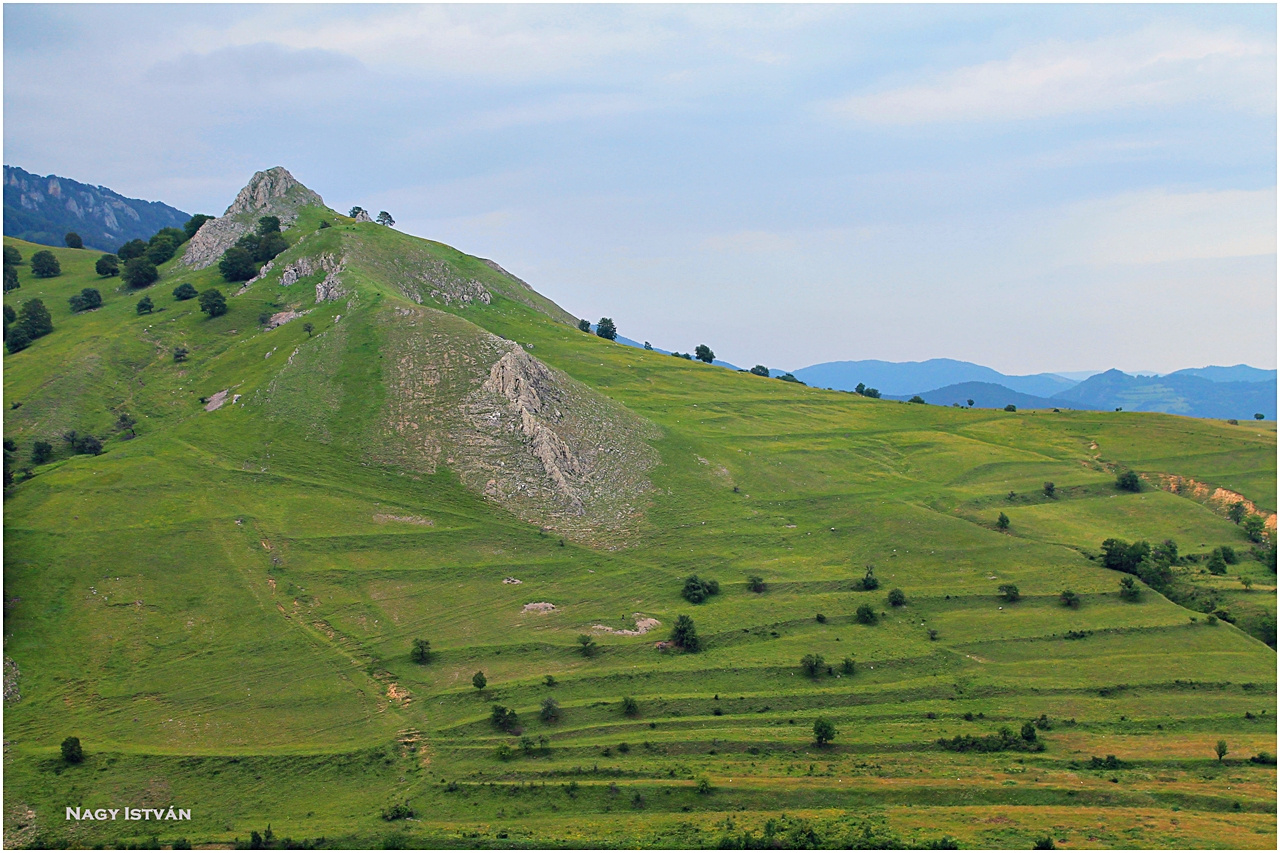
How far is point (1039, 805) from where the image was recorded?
62.3 m

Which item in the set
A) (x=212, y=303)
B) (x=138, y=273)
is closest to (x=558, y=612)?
(x=212, y=303)

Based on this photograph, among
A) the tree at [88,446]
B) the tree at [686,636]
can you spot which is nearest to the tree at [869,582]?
the tree at [686,636]

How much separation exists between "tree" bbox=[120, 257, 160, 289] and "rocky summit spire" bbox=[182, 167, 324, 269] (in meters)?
9.00

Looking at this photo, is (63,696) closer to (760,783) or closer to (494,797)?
(494,797)

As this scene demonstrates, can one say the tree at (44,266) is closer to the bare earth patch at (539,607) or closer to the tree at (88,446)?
the tree at (88,446)

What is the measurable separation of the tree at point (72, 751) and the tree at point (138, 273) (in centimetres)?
14141

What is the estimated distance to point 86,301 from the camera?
513ft

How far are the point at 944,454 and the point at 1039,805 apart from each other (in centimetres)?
8675

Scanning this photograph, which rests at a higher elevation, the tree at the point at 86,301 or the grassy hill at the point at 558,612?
the tree at the point at 86,301

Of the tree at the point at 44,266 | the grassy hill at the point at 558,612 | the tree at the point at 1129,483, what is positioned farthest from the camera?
the tree at the point at 44,266

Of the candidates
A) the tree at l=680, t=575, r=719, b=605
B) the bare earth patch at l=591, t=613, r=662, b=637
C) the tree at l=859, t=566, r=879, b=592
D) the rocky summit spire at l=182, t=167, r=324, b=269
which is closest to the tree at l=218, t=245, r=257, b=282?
the rocky summit spire at l=182, t=167, r=324, b=269

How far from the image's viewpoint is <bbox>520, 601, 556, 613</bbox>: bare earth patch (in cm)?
8700

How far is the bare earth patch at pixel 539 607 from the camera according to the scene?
8700 cm

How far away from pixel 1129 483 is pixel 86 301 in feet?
692
